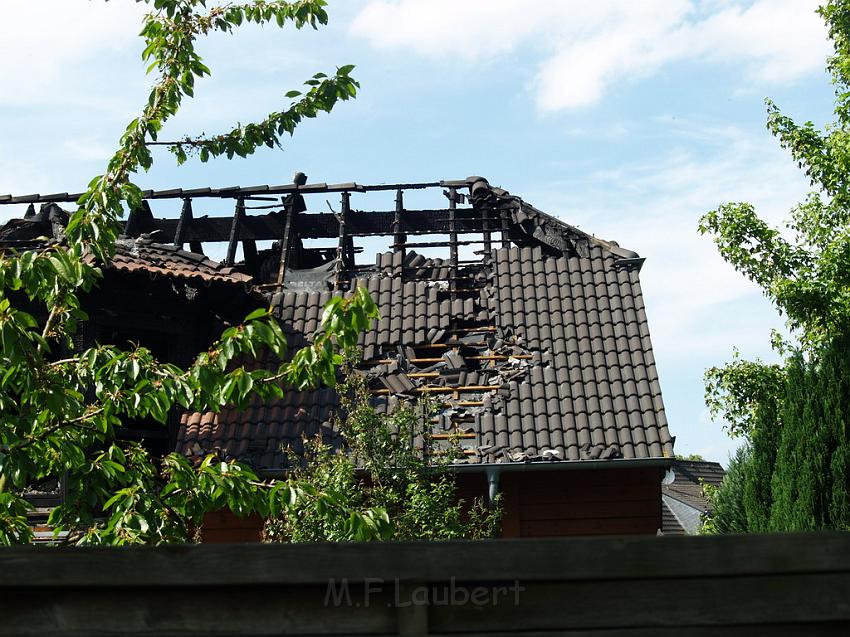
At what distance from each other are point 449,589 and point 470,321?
10.7m

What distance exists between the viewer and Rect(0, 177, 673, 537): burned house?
11.5m

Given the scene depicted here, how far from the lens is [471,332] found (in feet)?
43.3

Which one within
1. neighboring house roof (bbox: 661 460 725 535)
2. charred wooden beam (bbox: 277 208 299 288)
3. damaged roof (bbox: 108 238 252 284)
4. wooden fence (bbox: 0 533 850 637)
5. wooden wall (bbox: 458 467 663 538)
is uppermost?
charred wooden beam (bbox: 277 208 299 288)

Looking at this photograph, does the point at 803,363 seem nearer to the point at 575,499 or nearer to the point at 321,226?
the point at 575,499

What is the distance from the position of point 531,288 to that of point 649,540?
11352mm

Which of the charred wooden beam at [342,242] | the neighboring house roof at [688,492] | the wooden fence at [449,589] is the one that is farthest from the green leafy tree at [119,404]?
the neighboring house roof at [688,492]

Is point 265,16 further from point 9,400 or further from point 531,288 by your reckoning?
point 531,288

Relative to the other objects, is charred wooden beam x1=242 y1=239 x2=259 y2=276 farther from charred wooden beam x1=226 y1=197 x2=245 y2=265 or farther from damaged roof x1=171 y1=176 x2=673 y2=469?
damaged roof x1=171 y1=176 x2=673 y2=469

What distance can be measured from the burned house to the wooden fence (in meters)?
7.04

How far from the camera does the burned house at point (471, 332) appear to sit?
11508 mm

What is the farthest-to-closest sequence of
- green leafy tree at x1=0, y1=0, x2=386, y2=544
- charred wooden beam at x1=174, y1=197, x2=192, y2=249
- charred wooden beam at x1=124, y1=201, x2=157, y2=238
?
charred wooden beam at x1=174, y1=197, x2=192, y2=249
charred wooden beam at x1=124, y1=201, x2=157, y2=238
green leafy tree at x1=0, y1=0, x2=386, y2=544

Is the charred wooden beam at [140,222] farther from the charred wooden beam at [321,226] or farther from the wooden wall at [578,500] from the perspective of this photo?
the wooden wall at [578,500]

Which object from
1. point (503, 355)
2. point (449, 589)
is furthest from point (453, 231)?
point (449, 589)

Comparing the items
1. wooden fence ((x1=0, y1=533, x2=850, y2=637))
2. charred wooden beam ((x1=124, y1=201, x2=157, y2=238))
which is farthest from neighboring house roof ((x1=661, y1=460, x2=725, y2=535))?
wooden fence ((x1=0, y1=533, x2=850, y2=637))
